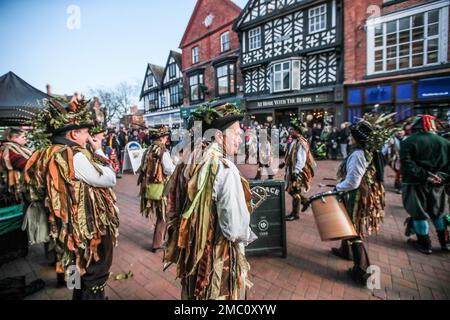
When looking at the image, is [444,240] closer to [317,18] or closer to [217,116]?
[217,116]

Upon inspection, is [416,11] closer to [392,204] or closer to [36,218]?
[392,204]

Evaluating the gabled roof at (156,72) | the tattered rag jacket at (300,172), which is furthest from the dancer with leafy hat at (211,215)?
the gabled roof at (156,72)

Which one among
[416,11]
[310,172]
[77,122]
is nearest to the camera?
[77,122]

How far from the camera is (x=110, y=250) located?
251 centimetres

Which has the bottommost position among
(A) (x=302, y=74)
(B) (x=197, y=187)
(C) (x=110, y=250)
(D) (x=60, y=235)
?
(C) (x=110, y=250)

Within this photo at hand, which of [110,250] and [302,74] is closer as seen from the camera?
[110,250]

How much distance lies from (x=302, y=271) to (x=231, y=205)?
2040 millimetres

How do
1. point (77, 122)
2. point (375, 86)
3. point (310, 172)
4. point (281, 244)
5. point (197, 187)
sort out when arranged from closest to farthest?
1. point (197, 187)
2. point (77, 122)
3. point (281, 244)
4. point (310, 172)
5. point (375, 86)

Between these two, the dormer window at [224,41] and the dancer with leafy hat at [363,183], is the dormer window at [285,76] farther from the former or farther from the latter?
the dancer with leafy hat at [363,183]

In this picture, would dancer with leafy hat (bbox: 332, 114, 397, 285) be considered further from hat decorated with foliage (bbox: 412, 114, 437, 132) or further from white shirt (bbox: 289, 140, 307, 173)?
white shirt (bbox: 289, 140, 307, 173)

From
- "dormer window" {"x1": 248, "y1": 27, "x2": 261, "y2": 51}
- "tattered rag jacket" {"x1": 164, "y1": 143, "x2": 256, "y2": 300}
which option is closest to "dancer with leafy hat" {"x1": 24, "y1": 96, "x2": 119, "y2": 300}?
"tattered rag jacket" {"x1": 164, "y1": 143, "x2": 256, "y2": 300}

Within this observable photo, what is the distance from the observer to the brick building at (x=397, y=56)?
35.3 feet
